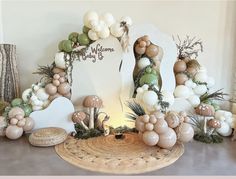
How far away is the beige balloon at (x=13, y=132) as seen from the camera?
996 millimetres

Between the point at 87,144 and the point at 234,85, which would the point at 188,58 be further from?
the point at 87,144

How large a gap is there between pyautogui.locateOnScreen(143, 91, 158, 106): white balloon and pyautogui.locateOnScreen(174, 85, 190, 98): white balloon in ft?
0.42

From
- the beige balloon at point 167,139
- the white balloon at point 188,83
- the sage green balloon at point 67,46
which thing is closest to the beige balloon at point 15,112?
the sage green balloon at point 67,46

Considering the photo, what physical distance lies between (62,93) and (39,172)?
35cm

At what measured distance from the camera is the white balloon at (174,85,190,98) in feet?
3.54

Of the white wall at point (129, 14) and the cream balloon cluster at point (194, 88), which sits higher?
the white wall at point (129, 14)

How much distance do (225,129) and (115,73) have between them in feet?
1.59

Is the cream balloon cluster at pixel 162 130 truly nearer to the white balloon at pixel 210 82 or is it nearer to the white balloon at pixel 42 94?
the white balloon at pixel 210 82

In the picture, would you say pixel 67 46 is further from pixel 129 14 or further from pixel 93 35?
pixel 129 14

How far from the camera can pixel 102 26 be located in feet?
3.37

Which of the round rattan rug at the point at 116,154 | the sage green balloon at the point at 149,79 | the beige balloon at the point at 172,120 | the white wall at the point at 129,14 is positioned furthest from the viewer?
the white wall at the point at 129,14

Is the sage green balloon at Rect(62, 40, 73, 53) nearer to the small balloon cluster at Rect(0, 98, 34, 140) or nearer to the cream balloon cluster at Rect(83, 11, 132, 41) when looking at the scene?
the cream balloon cluster at Rect(83, 11, 132, 41)

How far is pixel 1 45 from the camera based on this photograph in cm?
113

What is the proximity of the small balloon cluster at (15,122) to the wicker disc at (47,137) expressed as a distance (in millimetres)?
53
